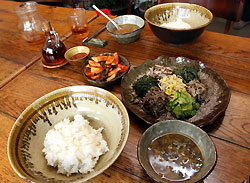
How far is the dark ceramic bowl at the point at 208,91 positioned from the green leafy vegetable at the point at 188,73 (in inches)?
2.2

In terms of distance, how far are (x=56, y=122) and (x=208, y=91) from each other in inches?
35.6

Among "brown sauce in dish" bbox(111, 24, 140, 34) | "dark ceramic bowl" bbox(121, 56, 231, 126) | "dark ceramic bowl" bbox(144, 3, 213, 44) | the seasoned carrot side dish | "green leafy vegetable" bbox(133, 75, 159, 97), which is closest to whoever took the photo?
"dark ceramic bowl" bbox(121, 56, 231, 126)

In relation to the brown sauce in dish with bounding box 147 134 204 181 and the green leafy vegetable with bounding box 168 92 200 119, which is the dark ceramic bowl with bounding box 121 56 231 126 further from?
the brown sauce in dish with bounding box 147 134 204 181

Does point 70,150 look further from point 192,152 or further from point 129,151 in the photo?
point 192,152

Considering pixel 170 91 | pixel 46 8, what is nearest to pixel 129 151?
pixel 170 91

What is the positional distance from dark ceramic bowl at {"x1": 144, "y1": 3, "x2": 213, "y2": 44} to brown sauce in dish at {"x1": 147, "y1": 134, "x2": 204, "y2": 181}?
37.0 inches

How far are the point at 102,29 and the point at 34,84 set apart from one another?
95 cm

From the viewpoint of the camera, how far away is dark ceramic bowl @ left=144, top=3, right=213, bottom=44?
1571 millimetres

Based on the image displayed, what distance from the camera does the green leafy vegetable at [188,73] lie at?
130 cm

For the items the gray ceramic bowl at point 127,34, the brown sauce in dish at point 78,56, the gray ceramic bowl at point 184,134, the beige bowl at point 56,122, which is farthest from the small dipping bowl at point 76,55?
the gray ceramic bowl at point 184,134

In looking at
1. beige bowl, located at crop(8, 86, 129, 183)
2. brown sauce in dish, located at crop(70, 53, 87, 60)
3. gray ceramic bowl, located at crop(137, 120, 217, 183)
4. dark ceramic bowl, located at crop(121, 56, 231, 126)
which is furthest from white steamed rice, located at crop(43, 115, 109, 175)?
brown sauce in dish, located at crop(70, 53, 87, 60)

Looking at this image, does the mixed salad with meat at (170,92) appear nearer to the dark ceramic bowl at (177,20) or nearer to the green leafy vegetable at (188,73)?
the green leafy vegetable at (188,73)

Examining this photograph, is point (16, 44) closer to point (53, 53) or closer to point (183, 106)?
point (53, 53)

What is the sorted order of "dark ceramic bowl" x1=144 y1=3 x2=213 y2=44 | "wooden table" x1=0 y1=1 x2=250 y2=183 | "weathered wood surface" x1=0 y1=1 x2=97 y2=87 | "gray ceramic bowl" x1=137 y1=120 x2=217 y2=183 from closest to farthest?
1. "gray ceramic bowl" x1=137 y1=120 x2=217 y2=183
2. "wooden table" x1=0 y1=1 x2=250 y2=183
3. "dark ceramic bowl" x1=144 y1=3 x2=213 y2=44
4. "weathered wood surface" x1=0 y1=1 x2=97 y2=87
